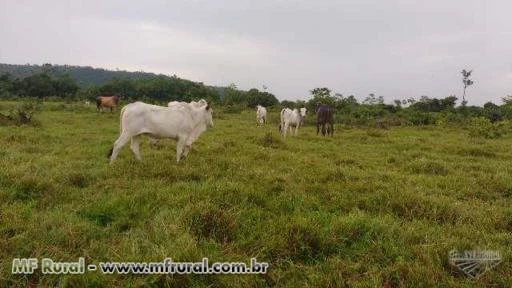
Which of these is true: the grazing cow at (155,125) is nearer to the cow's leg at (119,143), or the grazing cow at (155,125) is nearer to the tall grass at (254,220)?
the cow's leg at (119,143)

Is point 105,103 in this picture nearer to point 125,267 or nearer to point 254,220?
point 254,220

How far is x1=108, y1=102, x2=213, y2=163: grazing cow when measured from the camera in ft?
29.9

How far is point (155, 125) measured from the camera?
9242 mm

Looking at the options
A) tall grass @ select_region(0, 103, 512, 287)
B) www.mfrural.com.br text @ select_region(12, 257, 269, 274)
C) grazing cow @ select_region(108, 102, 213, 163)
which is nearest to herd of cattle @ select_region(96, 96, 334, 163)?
grazing cow @ select_region(108, 102, 213, 163)

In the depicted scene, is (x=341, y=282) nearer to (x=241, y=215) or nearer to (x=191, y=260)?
(x=191, y=260)

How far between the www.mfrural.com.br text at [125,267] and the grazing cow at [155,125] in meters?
5.10

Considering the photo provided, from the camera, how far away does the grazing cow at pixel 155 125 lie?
29.9ft

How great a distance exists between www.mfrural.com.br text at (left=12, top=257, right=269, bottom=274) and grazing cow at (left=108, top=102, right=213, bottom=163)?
16.7 ft

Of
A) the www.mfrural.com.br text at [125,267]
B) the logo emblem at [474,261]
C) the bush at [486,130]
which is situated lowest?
the www.mfrural.com.br text at [125,267]

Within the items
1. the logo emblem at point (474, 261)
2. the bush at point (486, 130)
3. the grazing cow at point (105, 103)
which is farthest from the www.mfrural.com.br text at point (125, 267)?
the grazing cow at point (105, 103)

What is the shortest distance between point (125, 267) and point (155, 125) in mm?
5573

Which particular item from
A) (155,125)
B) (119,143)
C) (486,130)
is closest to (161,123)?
(155,125)

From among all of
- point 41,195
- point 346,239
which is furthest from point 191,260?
point 41,195

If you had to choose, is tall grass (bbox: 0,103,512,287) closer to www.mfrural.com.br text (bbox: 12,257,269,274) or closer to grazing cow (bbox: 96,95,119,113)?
www.mfrural.com.br text (bbox: 12,257,269,274)
